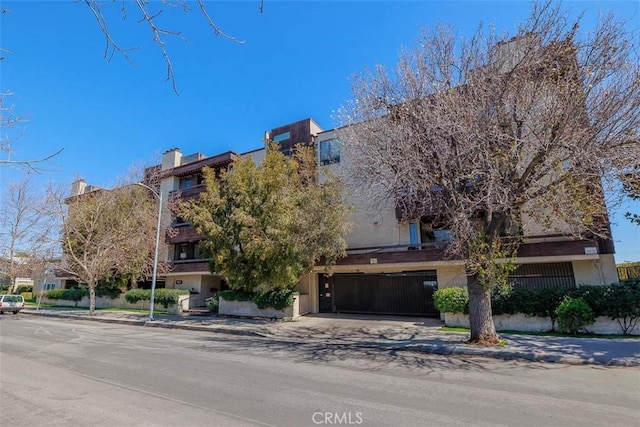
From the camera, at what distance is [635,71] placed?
9164 millimetres

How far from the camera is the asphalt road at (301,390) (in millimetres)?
5105

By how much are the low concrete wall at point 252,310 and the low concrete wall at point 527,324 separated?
8.49 m

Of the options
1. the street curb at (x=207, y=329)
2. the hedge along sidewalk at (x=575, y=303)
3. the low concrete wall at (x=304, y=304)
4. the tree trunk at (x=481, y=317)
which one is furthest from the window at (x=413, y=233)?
the street curb at (x=207, y=329)

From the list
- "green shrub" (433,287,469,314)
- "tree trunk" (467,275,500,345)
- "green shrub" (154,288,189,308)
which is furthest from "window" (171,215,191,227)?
"tree trunk" (467,275,500,345)

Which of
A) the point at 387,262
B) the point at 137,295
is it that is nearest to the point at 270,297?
the point at 387,262

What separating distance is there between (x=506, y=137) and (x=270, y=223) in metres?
12.1

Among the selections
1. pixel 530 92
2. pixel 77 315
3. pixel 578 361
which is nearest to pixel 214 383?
pixel 578 361

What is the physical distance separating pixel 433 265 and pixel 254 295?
10.8 meters

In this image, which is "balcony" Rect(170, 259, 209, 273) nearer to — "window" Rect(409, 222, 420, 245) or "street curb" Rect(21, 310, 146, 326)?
"street curb" Rect(21, 310, 146, 326)

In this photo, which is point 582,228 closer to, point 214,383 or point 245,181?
point 214,383

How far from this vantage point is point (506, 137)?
991 cm

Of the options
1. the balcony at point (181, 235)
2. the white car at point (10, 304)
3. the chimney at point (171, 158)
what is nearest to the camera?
the white car at point (10, 304)

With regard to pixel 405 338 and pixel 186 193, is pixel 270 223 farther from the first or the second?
pixel 186 193

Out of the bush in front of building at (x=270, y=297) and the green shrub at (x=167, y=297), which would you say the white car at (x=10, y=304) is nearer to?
the green shrub at (x=167, y=297)
